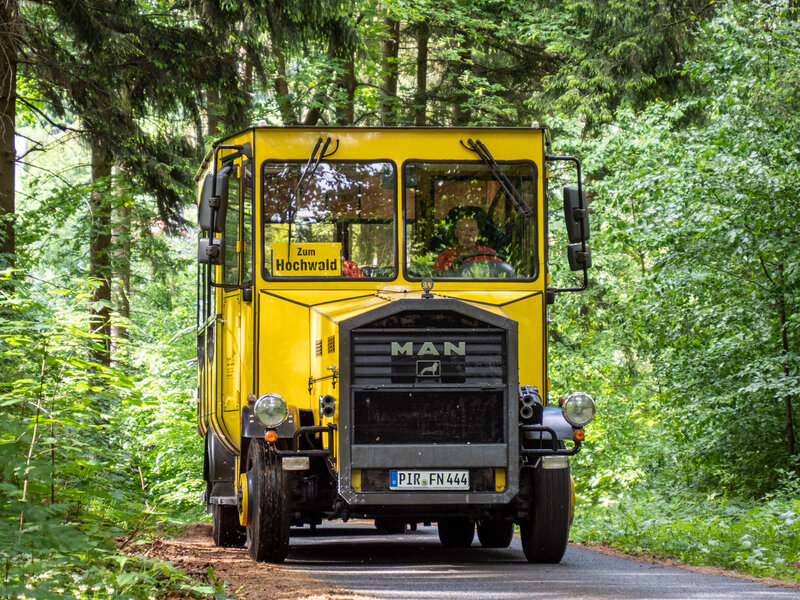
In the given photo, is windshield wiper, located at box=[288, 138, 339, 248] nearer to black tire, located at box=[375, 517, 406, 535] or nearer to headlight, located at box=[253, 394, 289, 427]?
headlight, located at box=[253, 394, 289, 427]

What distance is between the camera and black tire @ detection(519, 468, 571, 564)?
28.3ft

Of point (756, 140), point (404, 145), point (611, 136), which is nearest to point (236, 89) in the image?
point (404, 145)

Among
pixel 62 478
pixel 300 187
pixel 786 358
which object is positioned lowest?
pixel 62 478

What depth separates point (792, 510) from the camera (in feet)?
38.1

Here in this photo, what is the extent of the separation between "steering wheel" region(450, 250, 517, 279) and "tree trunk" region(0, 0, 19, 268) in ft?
18.1

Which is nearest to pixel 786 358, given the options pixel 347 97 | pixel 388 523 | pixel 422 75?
pixel 388 523

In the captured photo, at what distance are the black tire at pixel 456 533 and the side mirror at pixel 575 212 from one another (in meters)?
3.23

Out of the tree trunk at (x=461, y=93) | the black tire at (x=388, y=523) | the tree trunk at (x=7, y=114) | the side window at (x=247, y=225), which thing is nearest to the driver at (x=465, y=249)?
the side window at (x=247, y=225)

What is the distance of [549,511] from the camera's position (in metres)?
8.66

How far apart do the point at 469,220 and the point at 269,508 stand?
9.49 feet

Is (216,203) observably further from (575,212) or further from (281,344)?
(575,212)

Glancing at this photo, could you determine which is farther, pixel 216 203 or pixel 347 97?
pixel 347 97

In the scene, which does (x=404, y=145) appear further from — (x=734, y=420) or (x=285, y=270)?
(x=734, y=420)

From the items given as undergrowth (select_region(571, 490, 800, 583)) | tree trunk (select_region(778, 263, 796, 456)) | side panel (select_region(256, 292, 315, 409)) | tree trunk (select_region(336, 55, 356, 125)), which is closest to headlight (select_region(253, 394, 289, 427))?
side panel (select_region(256, 292, 315, 409))
